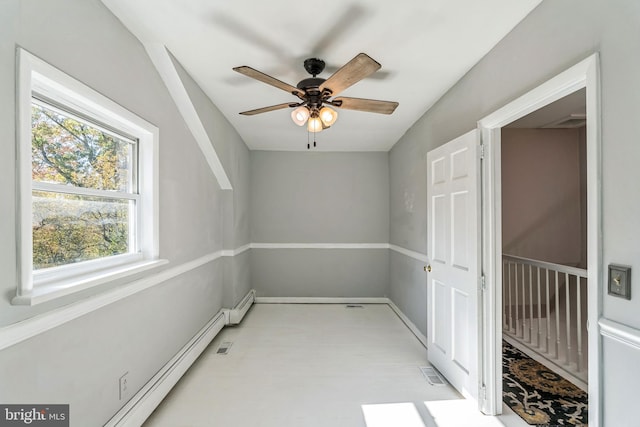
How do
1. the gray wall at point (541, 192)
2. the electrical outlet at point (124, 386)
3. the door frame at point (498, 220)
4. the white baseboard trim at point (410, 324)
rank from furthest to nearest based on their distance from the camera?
1. the gray wall at point (541, 192)
2. the white baseboard trim at point (410, 324)
3. the electrical outlet at point (124, 386)
4. the door frame at point (498, 220)

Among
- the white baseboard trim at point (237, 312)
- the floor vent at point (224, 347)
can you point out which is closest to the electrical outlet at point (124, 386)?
the floor vent at point (224, 347)

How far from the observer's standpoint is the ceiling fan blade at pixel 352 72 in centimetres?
170

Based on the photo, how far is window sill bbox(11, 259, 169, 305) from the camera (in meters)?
1.20

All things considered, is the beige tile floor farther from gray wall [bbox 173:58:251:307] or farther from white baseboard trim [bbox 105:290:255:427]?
gray wall [bbox 173:58:251:307]

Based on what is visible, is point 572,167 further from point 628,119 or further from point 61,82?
point 61,82

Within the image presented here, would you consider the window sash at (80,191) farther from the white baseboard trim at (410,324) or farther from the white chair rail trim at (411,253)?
the white baseboard trim at (410,324)

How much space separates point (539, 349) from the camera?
2994 millimetres

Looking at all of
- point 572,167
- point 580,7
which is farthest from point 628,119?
point 572,167

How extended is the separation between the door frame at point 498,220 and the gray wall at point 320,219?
288 cm

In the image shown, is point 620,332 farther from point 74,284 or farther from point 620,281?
point 74,284

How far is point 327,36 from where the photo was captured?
191 centimetres

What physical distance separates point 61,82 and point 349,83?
60.2 inches

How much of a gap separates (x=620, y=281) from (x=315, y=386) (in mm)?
2117

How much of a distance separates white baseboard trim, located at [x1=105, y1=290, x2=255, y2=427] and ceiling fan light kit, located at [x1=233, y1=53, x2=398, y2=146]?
7.11 feet
